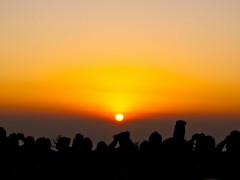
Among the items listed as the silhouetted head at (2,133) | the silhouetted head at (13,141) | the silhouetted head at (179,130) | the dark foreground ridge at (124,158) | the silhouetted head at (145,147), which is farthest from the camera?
the silhouetted head at (2,133)

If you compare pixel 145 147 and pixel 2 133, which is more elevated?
pixel 2 133

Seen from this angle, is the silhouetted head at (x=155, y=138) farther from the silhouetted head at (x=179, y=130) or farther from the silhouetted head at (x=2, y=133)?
the silhouetted head at (x=2, y=133)

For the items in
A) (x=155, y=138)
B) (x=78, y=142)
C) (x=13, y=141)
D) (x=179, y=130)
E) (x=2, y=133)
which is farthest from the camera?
(x=2, y=133)

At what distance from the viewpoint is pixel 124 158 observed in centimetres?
1357

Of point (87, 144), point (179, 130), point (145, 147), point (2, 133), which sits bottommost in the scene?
point (145, 147)

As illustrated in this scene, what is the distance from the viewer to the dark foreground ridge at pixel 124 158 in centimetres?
1027

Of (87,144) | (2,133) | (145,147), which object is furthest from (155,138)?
(2,133)

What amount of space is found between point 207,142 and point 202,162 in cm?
138

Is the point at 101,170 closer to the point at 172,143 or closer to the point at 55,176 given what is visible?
the point at 55,176

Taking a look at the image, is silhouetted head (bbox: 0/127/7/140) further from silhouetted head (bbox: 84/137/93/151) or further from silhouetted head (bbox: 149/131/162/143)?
silhouetted head (bbox: 149/131/162/143)

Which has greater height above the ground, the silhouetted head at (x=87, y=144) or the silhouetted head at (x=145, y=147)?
the silhouetted head at (x=87, y=144)

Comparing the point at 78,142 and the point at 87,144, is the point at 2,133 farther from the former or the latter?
the point at 87,144

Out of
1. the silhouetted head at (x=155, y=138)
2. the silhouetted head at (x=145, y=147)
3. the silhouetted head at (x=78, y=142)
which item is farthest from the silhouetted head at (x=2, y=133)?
the silhouetted head at (x=145, y=147)

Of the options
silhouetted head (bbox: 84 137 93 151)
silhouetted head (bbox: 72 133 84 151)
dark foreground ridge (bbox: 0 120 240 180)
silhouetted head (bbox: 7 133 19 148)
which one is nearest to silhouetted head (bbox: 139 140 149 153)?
dark foreground ridge (bbox: 0 120 240 180)
